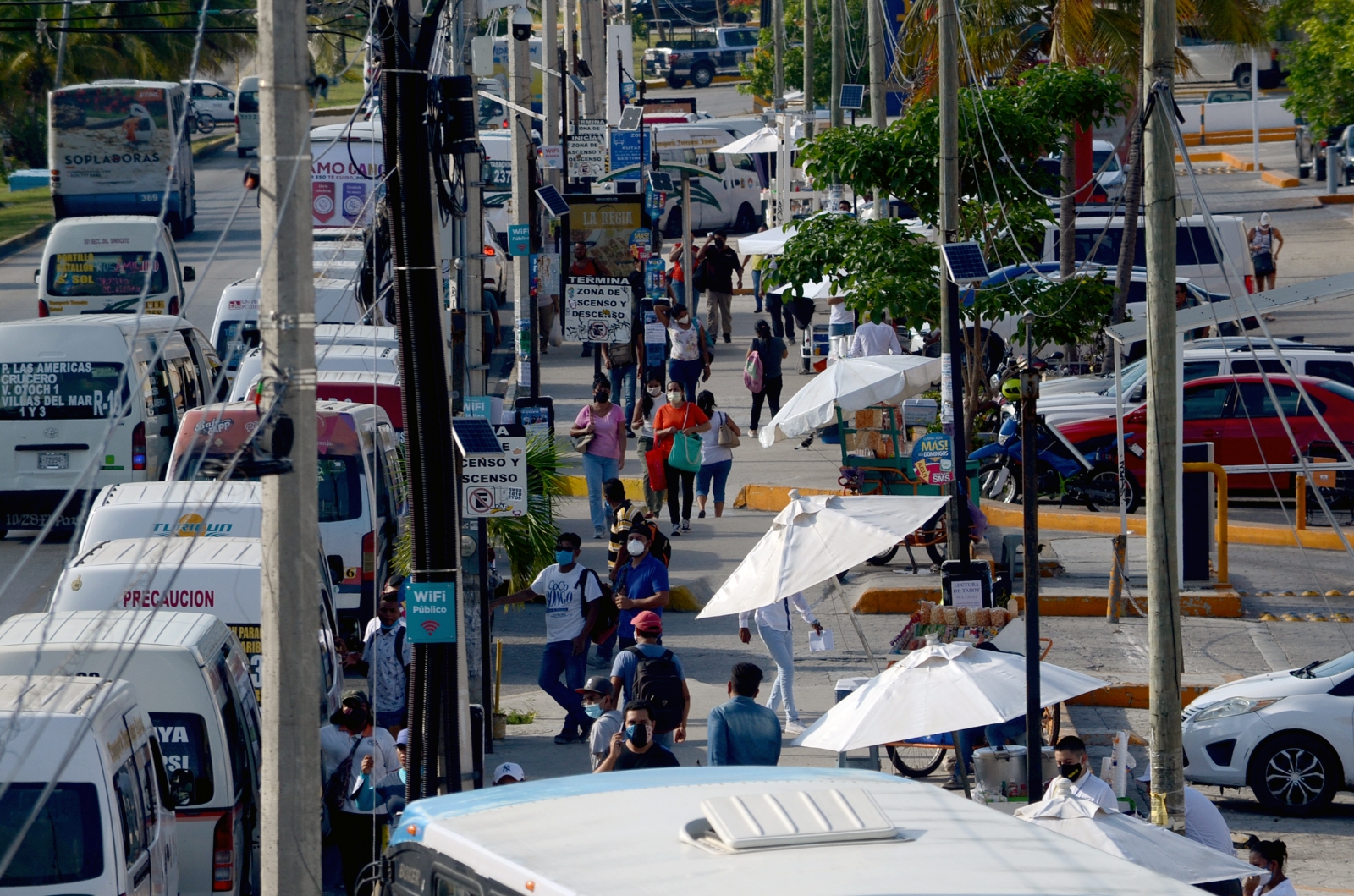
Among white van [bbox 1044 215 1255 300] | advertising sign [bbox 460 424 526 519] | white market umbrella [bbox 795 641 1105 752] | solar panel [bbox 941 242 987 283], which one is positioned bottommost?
white market umbrella [bbox 795 641 1105 752]

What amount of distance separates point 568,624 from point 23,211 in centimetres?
4458

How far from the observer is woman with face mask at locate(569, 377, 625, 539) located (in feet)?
59.8

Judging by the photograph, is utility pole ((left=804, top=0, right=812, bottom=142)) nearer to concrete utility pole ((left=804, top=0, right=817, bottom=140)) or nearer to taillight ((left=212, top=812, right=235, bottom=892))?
concrete utility pole ((left=804, top=0, right=817, bottom=140))

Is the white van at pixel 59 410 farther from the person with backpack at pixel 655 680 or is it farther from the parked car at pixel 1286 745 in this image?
the parked car at pixel 1286 745

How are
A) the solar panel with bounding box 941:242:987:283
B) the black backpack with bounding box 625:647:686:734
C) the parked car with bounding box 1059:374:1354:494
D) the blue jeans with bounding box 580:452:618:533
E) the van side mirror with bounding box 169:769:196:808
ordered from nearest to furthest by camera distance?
the van side mirror with bounding box 169:769:196:808 < the black backpack with bounding box 625:647:686:734 < the solar panel with bounding box 941:242:987:283 < the blue jeans with bounding box 580:452:618:533 < the parked car with bounding box 1059:374:1354:494

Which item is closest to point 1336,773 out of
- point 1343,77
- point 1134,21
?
point 1134,21

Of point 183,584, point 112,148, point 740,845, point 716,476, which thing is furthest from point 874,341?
point 112,148

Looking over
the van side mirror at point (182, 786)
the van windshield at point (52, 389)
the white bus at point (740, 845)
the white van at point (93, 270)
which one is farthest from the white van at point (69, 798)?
the white van at point (93, 270)

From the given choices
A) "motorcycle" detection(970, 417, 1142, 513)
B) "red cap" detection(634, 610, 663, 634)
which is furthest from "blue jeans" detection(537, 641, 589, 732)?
"motorcycle" detection(970, 417, 1142, 513)

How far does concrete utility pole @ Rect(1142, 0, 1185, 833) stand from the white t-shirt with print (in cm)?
457

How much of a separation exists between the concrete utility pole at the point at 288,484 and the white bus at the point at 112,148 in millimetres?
34411

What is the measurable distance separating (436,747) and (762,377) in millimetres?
14385

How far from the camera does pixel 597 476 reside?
18.7m

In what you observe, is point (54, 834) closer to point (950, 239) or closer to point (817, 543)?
point (817, 543)
